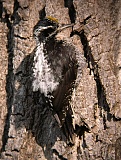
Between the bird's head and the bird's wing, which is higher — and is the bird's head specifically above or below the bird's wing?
above

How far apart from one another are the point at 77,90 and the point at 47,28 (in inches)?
28.9

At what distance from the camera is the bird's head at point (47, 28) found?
15.6 ft

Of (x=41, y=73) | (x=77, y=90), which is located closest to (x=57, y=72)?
(x=41, y=73)

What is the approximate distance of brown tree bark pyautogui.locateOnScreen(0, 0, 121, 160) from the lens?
185 inches

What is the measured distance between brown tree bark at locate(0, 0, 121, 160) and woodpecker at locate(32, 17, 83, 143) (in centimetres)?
9

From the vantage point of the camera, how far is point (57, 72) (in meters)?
4.72

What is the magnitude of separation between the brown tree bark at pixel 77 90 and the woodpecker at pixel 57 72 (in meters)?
0.09

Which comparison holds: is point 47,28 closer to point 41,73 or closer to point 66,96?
point 41,73

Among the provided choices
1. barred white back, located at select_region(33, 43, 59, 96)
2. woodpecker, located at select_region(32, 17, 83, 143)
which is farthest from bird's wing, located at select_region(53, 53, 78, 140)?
barred white back, located at select_region(33, 43, 59, 96)

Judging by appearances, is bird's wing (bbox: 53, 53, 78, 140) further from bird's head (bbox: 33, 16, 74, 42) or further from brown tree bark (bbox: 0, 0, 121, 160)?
bird's head (bbox: 33, 16, 74, 42)

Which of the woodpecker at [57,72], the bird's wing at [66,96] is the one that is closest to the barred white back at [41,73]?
the woodpecker at [57,72]

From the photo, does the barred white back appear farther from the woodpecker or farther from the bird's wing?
the bird's wing

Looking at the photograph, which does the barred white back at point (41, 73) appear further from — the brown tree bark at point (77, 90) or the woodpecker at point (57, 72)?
the brown tree bark at point (77, 90)

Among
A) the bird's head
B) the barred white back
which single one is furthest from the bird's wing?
the bird's head
